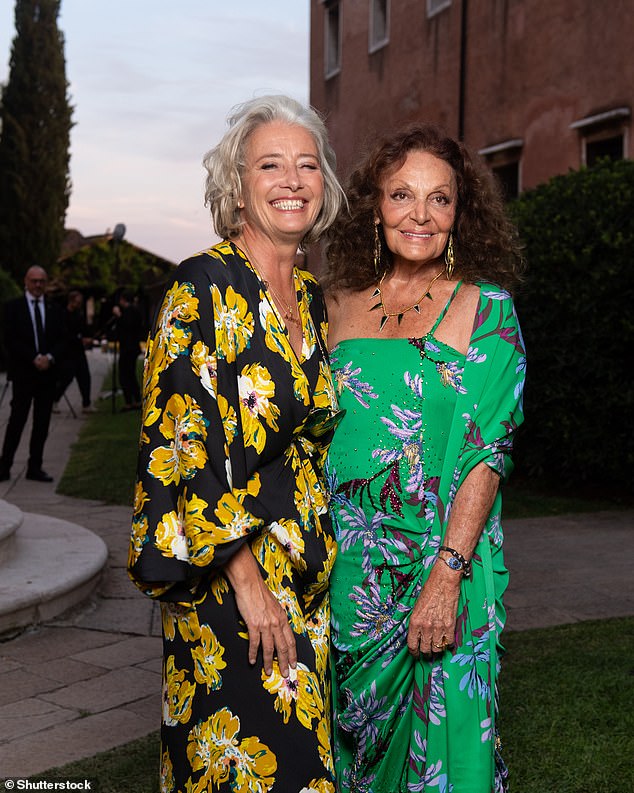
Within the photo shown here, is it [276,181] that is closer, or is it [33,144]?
[276,181]

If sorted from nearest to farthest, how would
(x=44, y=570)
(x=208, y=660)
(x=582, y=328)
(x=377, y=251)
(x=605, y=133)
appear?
(x=208, y=660)
(x=377, y=251)
(x=44, y=570)
(x=582, y=328)
(x=605, y=133)

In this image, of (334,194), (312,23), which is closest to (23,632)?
(334,194)

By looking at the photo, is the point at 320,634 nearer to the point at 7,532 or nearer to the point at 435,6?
the point at 7,532

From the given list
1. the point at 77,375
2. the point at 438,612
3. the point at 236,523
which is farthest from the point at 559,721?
the point at 77,375

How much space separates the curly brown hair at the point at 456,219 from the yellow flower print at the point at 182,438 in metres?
0.90

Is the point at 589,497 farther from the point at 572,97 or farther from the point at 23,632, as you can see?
the point at 572,97

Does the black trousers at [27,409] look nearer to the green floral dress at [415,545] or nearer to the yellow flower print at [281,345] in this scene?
the green floral dress at [415,545]

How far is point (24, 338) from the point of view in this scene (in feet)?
32.4

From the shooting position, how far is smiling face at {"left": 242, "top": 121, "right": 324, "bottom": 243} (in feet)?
8.19

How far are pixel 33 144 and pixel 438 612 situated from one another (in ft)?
155

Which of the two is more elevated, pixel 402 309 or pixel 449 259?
pixel 449 259

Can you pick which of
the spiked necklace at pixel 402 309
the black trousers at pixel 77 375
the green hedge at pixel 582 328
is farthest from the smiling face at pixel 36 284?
the spiked necklace at pixel 402 309

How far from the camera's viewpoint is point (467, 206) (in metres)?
2.85

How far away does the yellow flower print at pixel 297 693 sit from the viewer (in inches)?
90.6
